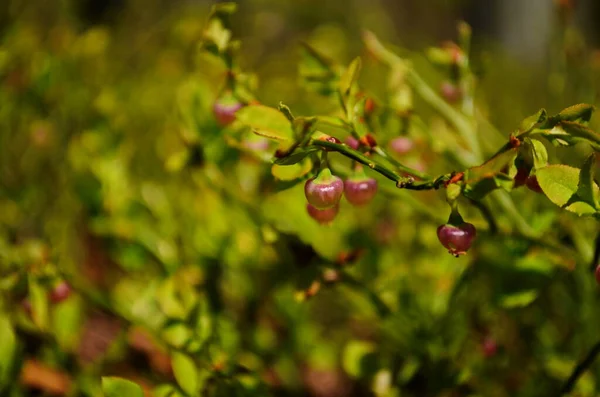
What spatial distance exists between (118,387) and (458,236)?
0.29 metres

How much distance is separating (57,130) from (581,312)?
867mm

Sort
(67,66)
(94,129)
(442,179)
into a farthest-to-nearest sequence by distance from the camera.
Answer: (67,66), (94,129), (442,179)

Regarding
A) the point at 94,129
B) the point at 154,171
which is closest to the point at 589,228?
the point at 94,129

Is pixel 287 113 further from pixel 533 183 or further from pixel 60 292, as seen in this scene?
pixel 60 292

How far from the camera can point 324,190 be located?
43cm

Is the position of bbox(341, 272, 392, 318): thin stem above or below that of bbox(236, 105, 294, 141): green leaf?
below

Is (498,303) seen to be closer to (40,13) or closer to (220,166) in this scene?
(220,166)

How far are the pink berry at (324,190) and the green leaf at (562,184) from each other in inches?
5.1

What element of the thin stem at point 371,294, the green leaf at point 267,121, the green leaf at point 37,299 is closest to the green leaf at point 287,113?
the green leaf at point 267,121

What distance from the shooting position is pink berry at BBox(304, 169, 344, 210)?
43 centimetres

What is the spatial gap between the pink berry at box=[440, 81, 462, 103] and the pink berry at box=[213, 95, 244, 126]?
277 millimetres

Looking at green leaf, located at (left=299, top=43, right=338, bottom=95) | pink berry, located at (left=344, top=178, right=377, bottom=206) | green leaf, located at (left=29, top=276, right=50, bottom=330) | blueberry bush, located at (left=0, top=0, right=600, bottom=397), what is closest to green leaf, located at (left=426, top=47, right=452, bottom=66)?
blueberry bush, located at (left=0, top=0, right=600, bottom=397)

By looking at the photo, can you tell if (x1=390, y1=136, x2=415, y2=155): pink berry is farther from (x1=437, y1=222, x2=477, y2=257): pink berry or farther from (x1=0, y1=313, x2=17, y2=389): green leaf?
(x1=0, y1=313, x2=17, y2=389): green leaf

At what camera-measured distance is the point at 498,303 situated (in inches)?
24.3
